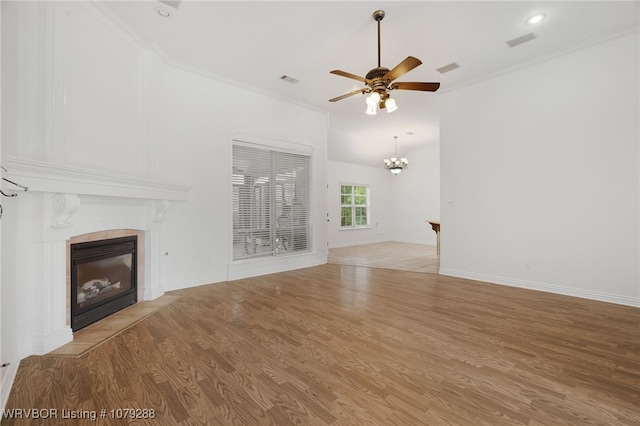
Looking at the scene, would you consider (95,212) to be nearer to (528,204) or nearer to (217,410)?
(217,410)

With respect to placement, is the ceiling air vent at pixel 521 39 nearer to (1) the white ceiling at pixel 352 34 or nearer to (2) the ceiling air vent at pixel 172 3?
(1) the white ceiling at pixel 352 34

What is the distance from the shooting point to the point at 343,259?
6.77 metres

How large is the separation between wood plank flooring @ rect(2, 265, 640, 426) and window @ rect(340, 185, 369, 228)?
6020 millimetres

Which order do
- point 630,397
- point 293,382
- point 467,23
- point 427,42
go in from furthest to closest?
point 427,42, point 467,23, point 293,382, point 630,397

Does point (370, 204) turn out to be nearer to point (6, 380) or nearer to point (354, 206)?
point (354, 206)

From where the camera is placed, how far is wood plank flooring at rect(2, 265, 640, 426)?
Answer: 164 cm

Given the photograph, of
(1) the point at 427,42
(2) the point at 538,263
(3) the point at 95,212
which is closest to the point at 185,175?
(3) the point at 95,212

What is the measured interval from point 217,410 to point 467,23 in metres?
4.50

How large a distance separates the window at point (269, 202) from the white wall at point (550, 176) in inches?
112

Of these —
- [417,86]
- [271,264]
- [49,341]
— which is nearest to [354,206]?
[271,264]

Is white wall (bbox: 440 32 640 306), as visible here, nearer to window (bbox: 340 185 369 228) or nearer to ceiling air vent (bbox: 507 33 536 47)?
ceiling air vent (bbox: 507 33 536 47)

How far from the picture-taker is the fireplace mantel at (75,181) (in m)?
2.07

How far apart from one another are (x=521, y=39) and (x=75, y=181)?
5340 mm

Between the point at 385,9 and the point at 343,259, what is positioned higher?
the point at 385,9
